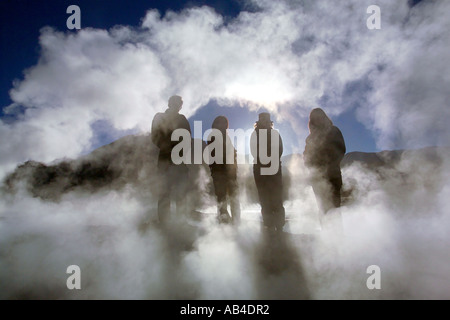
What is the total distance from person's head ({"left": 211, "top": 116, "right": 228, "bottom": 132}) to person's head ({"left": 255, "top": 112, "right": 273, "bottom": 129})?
2.84 ft

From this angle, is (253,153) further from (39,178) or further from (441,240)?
(39,178)

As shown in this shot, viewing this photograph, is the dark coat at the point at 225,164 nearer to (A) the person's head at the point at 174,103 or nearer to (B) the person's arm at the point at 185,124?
(B) the person's arm at the point at 185,124

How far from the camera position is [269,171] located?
19.4ft

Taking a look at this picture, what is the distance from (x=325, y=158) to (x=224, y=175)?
265cm

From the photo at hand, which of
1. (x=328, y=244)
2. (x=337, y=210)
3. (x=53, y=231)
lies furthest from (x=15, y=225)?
(x=337, y=210)

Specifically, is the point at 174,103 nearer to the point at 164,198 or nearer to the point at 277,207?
the point at 164,198

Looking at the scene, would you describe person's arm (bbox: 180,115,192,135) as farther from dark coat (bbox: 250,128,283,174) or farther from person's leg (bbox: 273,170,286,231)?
person's leg (bbox: 273,170,286,231)

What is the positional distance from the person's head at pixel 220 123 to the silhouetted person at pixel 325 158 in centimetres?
228

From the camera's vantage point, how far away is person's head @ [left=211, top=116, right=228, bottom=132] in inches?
244

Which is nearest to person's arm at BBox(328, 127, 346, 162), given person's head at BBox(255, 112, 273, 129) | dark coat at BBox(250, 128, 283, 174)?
dark coat at BBox(250, 128, 283, 174)

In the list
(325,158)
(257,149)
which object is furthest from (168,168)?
(325,158)

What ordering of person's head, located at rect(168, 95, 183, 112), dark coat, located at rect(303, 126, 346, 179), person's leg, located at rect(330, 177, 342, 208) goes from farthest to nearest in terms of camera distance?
1. person's head, located at rect(168, 95, 183, 112)
2. dark coat, located at rect(303, 126, 346, 179)
3. person's leg, located at rect(330, 177, 342, 208)

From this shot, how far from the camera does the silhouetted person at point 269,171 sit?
5.84 metres
